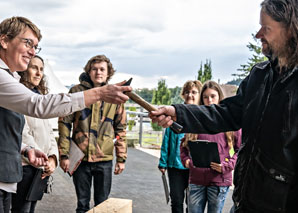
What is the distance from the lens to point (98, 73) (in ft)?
15.3

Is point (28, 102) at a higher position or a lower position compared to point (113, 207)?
higher

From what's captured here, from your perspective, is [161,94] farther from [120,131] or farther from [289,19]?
[289,19]

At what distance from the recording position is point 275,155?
2062 mm

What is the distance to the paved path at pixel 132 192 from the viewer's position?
6.50 meters

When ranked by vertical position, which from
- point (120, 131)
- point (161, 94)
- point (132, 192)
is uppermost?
point (161, 94)

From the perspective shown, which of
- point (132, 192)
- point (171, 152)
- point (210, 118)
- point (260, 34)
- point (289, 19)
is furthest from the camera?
point (132, 192)

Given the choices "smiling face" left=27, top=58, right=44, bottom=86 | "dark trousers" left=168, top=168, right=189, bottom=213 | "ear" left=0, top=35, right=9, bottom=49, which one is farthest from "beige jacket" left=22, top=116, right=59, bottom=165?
"dark trousers" left=168, top=168, right=189, bottom=213

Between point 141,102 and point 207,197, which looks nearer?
point 141,102

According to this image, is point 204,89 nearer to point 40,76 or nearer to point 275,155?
point 40,76

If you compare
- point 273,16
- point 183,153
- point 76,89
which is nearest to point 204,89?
point 183,153

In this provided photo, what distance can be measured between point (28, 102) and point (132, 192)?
5.66 meters

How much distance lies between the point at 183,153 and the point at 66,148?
4.65ft

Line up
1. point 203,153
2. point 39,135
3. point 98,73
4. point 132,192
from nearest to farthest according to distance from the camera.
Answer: point 39,135, point 203,153, point 98,73, point 132,192

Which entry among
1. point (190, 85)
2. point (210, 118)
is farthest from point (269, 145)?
point (190, 85)
